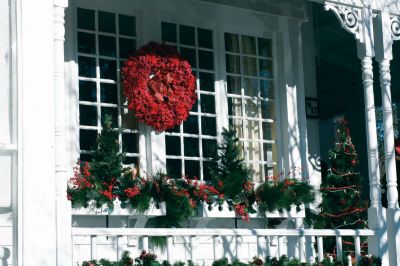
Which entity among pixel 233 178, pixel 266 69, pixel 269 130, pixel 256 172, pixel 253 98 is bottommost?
pixel 233 178

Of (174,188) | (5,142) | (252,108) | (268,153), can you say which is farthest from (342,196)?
(5,142)

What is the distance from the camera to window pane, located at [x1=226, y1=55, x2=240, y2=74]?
9875mm

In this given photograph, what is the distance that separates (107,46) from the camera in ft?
29.6

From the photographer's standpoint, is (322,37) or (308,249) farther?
(322,37)

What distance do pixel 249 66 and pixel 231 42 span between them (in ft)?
1.11

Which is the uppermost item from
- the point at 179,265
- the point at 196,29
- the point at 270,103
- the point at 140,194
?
the point at 196,29

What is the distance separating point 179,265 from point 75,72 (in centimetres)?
219

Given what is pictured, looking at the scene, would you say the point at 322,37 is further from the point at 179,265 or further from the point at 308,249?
the point at 179,265

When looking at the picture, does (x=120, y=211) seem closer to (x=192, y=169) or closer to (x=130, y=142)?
(x=130, y=142)

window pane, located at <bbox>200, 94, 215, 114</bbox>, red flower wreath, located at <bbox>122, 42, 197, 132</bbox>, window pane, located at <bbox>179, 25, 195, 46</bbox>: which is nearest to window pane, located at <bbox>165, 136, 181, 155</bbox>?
red flower wreath, located at <bbox>122, 42, 197, 132</bbox>

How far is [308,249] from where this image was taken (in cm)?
987

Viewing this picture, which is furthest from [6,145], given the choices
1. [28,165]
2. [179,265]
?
[179,265]

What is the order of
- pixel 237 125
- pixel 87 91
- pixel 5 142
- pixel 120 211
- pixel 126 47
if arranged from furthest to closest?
pixel 237 125 < pixel 126 47 < pixel 87 91 < pixel 120 211 < pixel 5 142

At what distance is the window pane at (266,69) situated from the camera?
1013 cm
